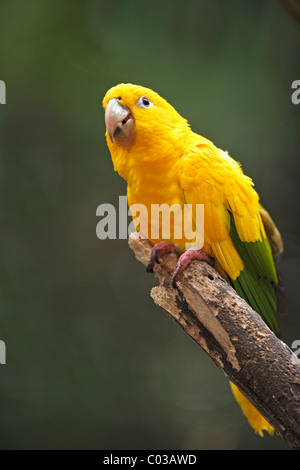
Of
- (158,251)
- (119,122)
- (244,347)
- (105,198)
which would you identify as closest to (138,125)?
(119,122)

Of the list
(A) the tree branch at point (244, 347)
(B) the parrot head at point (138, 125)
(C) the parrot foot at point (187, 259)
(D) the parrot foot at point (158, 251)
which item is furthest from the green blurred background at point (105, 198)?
(A) the tree branch at point (244, 347)

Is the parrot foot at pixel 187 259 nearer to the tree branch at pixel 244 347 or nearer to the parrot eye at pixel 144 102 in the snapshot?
the tree branch at pixel 244 347

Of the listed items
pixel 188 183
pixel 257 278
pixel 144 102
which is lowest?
pixel 257 278

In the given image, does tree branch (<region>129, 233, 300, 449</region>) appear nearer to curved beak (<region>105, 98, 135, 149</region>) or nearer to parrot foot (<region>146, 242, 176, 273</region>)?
parrot foot (<region>146, 242, 176, 273</region>)

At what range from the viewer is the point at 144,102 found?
1739 millimetres

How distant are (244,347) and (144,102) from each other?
101cm

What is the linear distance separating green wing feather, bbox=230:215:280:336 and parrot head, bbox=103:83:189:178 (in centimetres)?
42

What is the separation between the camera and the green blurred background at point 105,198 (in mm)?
2984

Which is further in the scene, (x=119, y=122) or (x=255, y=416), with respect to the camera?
(x=255, y=416)

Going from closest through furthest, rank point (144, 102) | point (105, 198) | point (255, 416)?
point (144, 102) → point (255, 416) → point (105, 198)

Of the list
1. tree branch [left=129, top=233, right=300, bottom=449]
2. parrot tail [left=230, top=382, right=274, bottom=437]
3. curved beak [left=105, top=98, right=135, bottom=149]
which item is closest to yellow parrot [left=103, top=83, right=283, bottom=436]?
curved beak [left=105, top=98, right=135, bottom=149]

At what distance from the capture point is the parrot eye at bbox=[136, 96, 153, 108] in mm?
1725

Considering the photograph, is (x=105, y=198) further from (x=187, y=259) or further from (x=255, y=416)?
(x=255, y=416)

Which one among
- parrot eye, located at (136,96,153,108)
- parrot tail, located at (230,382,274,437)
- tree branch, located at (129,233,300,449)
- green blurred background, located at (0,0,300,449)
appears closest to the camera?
tree branch, located at (129,233,300,449)
